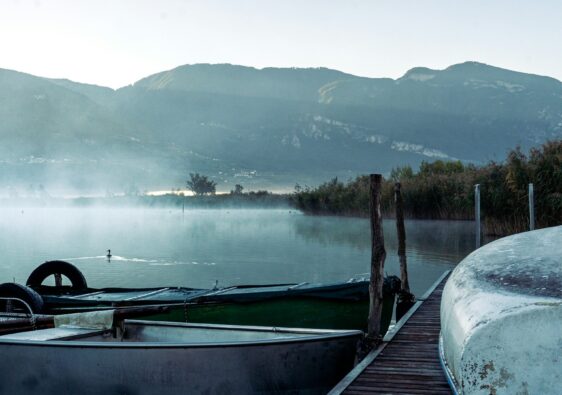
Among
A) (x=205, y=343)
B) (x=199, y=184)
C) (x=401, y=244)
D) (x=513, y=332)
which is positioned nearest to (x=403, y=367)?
(x=205, y=343)

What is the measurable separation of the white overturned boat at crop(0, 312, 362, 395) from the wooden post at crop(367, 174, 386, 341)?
2.06 ft

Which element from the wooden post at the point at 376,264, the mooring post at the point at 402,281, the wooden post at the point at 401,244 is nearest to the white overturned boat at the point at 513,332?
the wooden post at the point at 376,264

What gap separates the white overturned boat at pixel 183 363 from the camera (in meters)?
6.88

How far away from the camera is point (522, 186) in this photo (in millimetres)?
23969

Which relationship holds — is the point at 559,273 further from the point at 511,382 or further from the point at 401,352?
the point at 401,352

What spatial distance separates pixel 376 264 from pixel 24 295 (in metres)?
4.83

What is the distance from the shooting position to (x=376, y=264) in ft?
28.1

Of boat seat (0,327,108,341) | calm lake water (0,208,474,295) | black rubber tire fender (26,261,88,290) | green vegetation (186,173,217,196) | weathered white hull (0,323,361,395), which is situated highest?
green vegetation (186,173,217,196)

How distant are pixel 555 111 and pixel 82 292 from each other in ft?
655

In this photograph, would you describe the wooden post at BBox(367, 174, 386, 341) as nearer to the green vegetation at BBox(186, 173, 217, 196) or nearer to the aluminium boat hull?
the aluminium boat hull

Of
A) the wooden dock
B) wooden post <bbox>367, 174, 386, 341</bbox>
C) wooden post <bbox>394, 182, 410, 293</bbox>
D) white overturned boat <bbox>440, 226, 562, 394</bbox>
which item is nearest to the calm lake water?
wooden post <bbox>394, 182, 410, 293</bbox>

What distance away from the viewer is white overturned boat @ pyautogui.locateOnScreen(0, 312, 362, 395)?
6875 millimetres

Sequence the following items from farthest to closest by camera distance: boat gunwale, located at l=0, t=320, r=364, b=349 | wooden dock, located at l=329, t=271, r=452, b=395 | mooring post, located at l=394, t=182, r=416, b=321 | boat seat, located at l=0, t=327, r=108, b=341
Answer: mooring post, located at l=394, t=182, r=416, b=321, boat seat, located at l=0, t=327, r=108, b=341, boat gunwale, located at l=0, t=320, r=364, b=349, wooden dock, located at l=329, t=271, r=452, b=395

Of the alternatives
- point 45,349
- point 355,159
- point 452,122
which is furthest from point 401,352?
point 452,122
